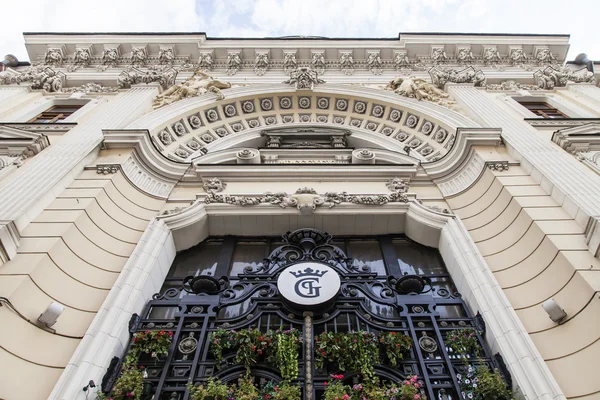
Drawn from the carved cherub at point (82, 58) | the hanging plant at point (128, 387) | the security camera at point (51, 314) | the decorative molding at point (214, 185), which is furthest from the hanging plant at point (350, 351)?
the carved cherub at point (82, 58)

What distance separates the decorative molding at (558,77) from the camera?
51.5 feet

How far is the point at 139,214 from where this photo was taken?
909 cm

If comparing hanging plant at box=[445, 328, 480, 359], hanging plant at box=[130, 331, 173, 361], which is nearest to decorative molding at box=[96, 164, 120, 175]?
hanging plant at box=[130, 331, 173, 361]

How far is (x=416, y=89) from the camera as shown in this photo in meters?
14.8

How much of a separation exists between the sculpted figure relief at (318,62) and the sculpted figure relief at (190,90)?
14.5 feet

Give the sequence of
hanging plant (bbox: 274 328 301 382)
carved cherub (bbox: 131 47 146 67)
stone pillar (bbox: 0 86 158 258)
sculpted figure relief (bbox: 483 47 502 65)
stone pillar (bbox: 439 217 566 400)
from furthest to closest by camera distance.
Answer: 1. sculpted figure relief (bbox: 483 47 502 65)
2. carved cherub (bbox: 131 47 146 67)
3. stone pillar (bbox: 0 86 158 258)
4. hanging plant (bbox: 274 328 301 382)
5. stone pillar (bbox: 439 217 566 400)

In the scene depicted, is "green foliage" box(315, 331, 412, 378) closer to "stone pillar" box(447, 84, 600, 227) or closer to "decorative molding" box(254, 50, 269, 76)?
"stone pillar" box(447, 84, 600, 227)

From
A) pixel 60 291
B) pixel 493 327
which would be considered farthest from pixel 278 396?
pixel 60 291

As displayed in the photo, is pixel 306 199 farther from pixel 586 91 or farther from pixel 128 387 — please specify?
pixel 586 91

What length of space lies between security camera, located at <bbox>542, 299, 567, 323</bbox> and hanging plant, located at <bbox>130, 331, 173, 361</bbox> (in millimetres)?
6124

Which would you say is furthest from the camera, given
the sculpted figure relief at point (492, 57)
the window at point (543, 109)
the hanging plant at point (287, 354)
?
the sculpted figure relief at point (492, 57)

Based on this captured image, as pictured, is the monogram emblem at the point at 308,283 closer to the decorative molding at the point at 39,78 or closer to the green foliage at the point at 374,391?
the green foliage at the point at 374,391

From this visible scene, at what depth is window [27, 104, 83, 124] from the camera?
13302mm

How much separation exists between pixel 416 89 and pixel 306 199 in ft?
26.2
